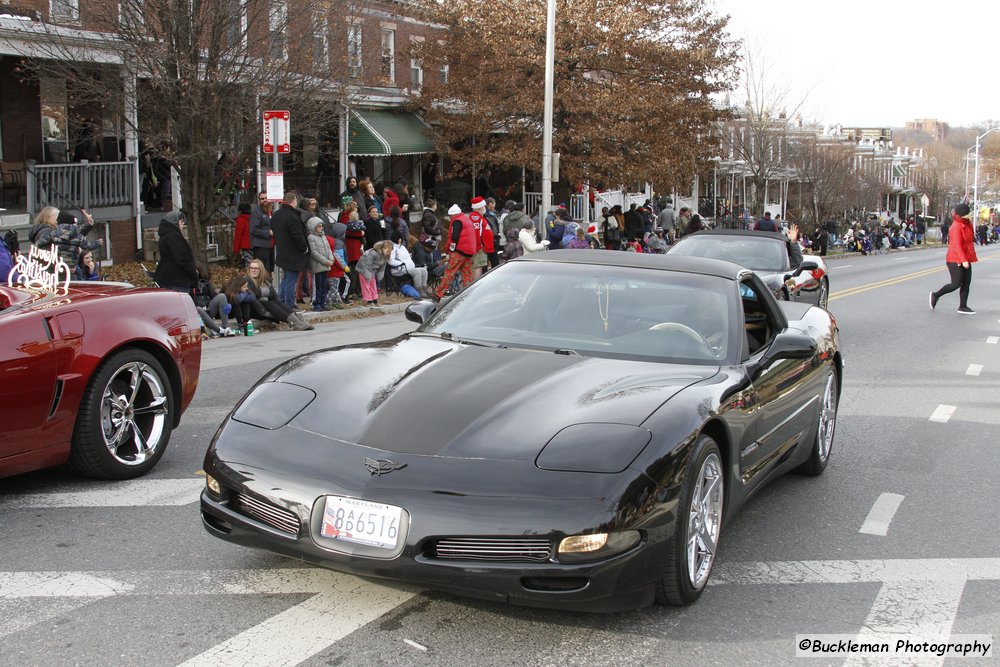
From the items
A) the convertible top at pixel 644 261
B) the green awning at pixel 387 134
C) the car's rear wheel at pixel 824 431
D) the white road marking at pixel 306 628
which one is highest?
the green awning at pixel 387 134

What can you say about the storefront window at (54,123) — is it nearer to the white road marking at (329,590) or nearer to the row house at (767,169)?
the white road marking at (329,590)

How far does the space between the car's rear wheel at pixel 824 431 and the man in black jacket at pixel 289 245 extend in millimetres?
9810

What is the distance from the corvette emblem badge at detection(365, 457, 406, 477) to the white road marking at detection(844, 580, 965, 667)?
182 cm

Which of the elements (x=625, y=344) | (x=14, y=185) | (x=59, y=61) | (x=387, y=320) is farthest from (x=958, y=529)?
(x=14, y=185)

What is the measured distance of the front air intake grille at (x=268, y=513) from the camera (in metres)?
3.94

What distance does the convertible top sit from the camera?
18.7ft

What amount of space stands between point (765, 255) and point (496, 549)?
10599mm

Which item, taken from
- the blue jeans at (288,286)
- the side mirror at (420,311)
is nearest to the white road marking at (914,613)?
the side mirror at (420,311)

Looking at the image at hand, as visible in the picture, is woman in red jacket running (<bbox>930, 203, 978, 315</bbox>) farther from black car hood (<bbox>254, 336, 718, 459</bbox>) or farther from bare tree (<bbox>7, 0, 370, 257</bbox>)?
black car hood (<bbox>254, 336, 718, 459</bbox>)

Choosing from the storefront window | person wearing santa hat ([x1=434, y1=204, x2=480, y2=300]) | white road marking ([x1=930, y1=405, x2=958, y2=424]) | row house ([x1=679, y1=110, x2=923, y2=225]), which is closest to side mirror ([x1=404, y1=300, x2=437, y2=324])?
white road marking ([x1=930, y1=405, x2=958, y2=424])

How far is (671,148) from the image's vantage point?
98.1 ft

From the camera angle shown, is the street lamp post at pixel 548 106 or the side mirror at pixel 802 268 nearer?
the side mirror at pixel 802 268

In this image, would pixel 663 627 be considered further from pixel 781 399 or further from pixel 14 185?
pixel 14 185

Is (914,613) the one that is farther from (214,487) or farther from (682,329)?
(214,487)
